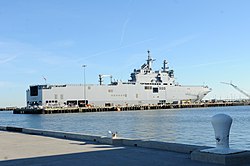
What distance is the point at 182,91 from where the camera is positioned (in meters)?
147

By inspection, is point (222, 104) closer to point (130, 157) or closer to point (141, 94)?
point (141, 94)

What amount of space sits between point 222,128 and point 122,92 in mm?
122218

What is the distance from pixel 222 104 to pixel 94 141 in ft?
549

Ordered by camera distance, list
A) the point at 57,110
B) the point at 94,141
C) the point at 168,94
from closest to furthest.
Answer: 1. the point at 94,141
2. the point at 57,110
3. the point at 168,94

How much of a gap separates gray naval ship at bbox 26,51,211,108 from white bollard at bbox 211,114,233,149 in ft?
384

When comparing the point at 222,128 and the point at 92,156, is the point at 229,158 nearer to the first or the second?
the point at 222,128

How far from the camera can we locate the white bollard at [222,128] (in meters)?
9.29

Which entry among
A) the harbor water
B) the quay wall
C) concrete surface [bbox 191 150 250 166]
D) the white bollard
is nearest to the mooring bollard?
the white bollard

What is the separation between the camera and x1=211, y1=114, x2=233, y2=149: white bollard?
929 centimetres

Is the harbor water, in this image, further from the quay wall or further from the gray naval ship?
the gray naval ship

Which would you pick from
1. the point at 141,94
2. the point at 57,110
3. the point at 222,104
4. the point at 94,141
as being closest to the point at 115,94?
Result: the point at 141,94

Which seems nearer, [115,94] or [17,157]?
[17,157]

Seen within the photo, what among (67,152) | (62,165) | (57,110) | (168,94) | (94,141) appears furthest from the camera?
(168,94)

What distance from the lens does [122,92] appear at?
132 metres
